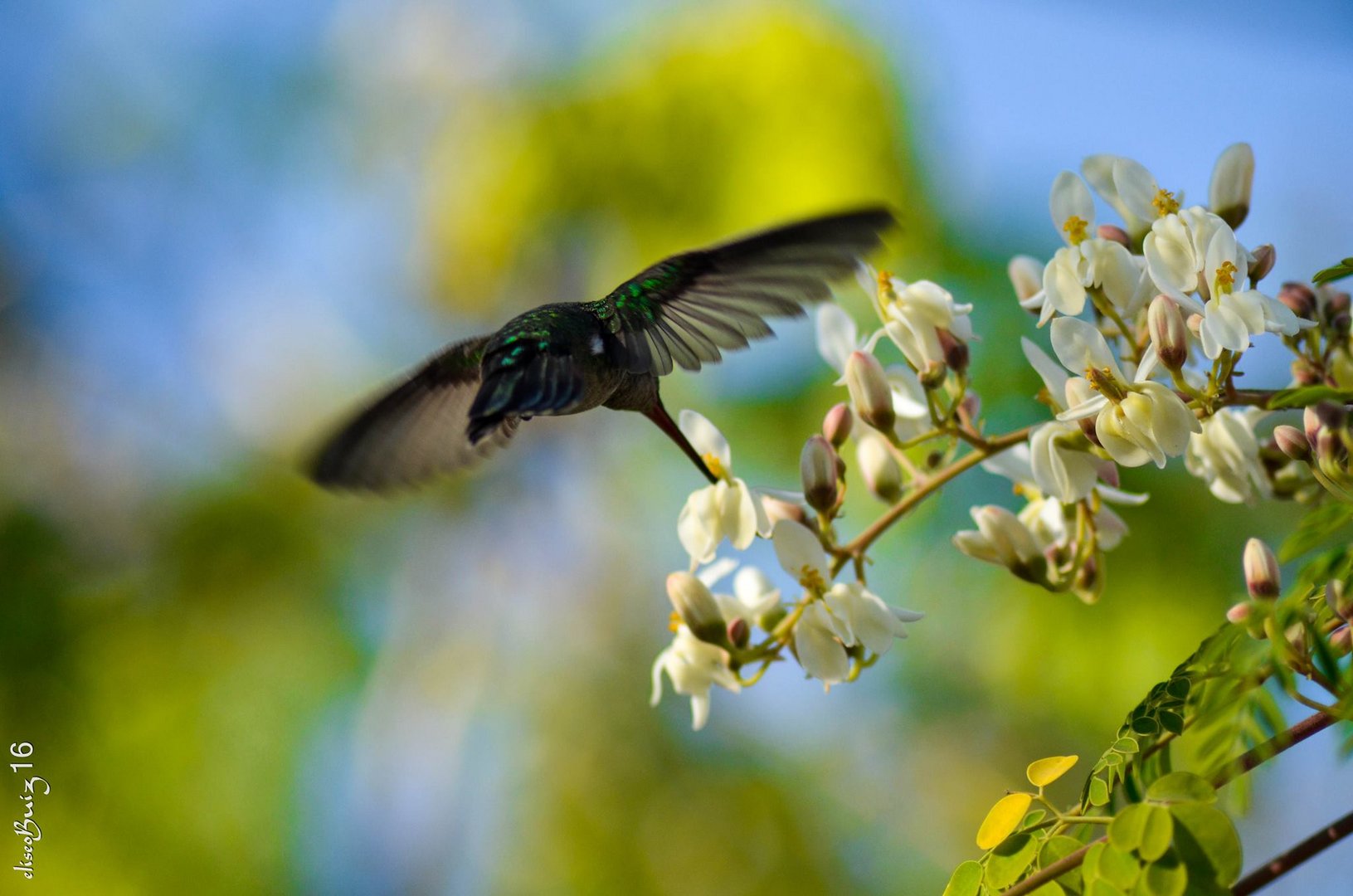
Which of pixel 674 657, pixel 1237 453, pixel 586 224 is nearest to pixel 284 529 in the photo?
pixel 586 224

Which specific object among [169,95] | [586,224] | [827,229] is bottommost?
[827,229]

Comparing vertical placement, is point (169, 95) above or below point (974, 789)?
above

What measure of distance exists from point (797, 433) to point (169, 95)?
3294mm

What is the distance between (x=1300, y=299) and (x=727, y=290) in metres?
0.43

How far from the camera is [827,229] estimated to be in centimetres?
78

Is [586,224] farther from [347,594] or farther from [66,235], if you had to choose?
[66,235]

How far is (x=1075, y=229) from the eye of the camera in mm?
756

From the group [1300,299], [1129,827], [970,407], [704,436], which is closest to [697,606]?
[704,436]

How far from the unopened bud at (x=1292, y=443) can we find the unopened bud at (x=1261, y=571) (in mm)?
80

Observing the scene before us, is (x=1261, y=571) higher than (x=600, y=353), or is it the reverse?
(x=600, y=353)

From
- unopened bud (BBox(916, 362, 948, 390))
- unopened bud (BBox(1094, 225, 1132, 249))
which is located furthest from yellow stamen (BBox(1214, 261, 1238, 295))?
unopened bud (BBox(916, 362, 948, 390))

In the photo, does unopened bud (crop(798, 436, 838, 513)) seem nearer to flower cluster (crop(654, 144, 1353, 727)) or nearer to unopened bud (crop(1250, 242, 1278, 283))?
flower cluster (crop(654, 144, 1353, 727))

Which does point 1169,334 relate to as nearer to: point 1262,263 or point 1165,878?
point 1262,263

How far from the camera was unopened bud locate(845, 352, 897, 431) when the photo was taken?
2.67ft
